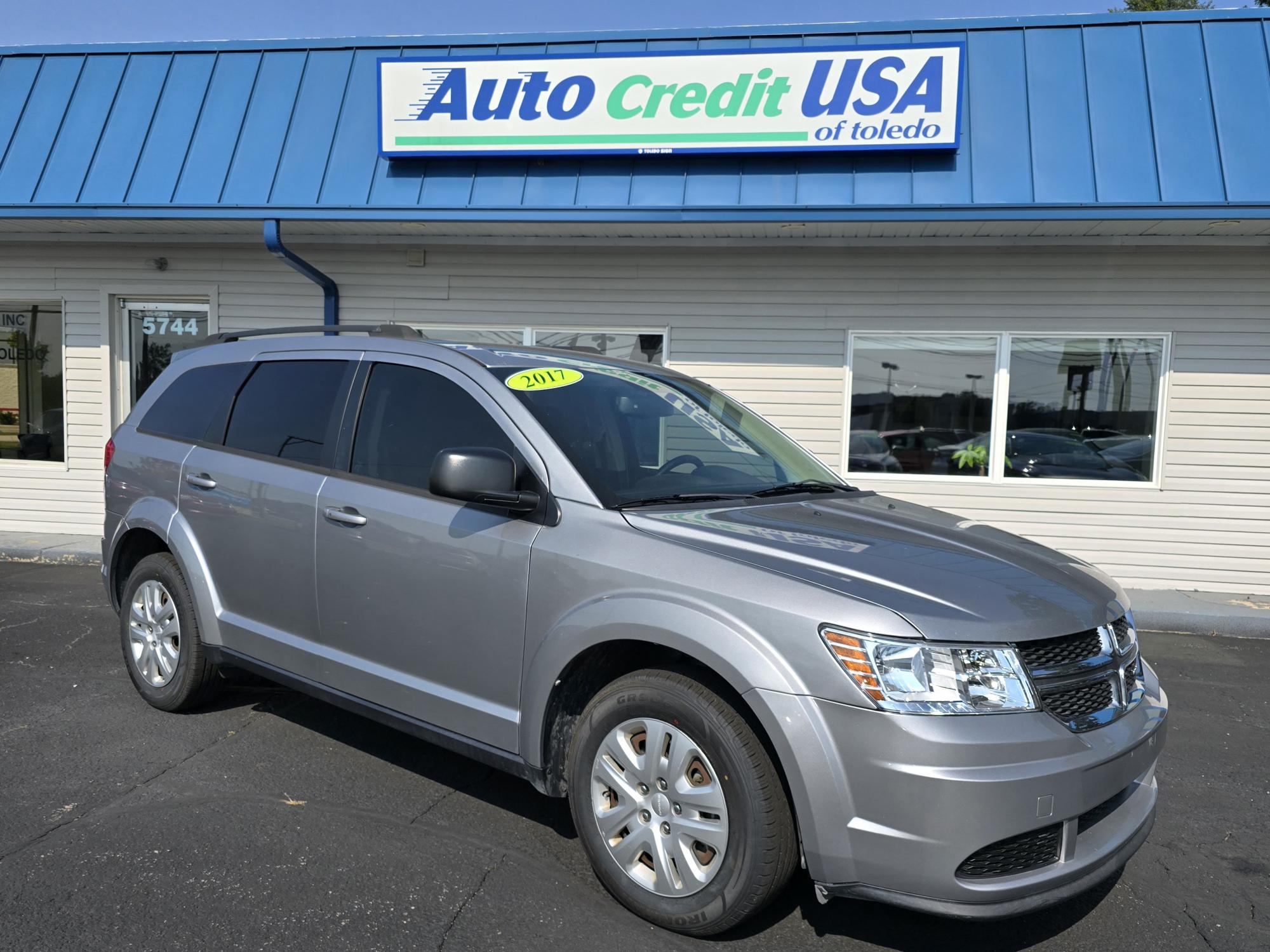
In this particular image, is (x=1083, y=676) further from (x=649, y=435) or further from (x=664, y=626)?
(x=649, y=435)

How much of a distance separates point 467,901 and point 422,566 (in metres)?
1.17

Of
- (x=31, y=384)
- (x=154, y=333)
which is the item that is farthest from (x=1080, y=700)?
(x=31, y=384)

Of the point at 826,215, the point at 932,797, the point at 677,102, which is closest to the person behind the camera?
the point at 932,797

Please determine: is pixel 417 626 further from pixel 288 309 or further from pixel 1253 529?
pixel 1253 529

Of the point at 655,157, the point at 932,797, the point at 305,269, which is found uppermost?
the point at 655,157

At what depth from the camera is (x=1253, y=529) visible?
27.9ft

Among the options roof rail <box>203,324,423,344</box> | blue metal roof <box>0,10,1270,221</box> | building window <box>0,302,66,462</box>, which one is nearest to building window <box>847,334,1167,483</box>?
blue metal roof <box>0,10,1270,221</box>

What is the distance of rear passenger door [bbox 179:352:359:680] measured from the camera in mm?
4004

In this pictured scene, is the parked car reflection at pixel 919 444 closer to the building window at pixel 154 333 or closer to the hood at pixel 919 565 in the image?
the hood at pixel 919 565

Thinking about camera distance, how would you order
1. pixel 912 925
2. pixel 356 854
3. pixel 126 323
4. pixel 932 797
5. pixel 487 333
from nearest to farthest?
1. pixel 932 797
2. pixel 912 925
3. pixel 356 854
4. pixel 487 333
5. pixel 126 323

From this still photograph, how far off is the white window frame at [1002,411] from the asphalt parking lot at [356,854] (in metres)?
3.98

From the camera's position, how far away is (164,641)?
4.73 m

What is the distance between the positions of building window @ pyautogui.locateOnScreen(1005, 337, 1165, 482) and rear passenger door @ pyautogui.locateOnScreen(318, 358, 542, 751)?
6599 millimetres

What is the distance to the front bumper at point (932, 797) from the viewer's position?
2473 mm
